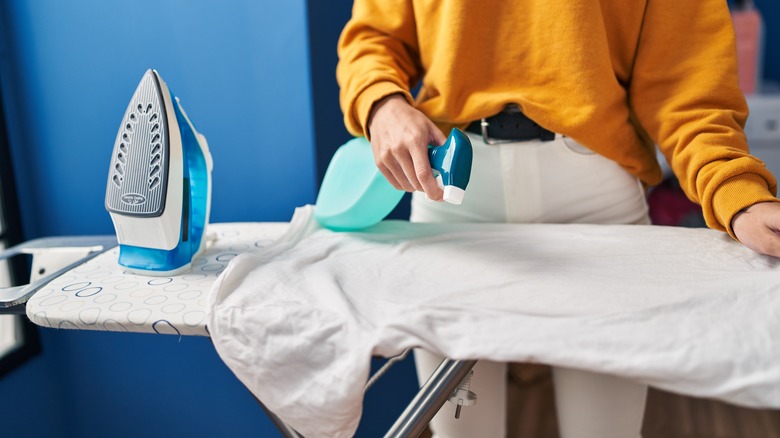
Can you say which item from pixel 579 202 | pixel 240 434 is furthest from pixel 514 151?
pixel 240 434

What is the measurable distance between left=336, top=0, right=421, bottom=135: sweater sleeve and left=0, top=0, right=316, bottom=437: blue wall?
148mm

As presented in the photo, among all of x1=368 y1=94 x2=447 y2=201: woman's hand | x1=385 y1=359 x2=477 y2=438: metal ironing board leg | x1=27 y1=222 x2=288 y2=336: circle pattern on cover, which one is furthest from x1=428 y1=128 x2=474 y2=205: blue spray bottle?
x1=27 y1=222 x2=288 y2=336: circle pattern on cover

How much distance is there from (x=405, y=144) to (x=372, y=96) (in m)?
0.14

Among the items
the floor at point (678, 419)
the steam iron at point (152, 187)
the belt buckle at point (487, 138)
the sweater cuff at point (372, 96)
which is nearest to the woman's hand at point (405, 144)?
the sweater cuff at point (372, 96)

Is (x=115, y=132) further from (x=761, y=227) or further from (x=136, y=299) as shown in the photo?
(x=761, y=227)

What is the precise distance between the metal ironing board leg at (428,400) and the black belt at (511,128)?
37 cm

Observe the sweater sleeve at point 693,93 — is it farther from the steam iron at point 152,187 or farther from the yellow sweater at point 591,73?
the steam iron at point 152,187

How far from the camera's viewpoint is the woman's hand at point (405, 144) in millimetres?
692

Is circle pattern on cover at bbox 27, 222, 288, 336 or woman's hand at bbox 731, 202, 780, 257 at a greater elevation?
woman's hand at bbox 731, 202, 780, 257

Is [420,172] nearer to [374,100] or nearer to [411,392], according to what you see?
[374,100]

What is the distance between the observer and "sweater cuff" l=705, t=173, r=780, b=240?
0.69 metres

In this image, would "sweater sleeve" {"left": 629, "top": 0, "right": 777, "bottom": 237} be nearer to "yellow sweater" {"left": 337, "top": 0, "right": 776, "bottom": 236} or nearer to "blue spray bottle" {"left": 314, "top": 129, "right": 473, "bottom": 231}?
"yellow sweater" {"left": 337, "top": 0, "right": 776, "bottom": 236}

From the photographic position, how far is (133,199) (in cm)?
78

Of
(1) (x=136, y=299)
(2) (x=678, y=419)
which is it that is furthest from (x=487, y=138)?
(2) (x=678, y=419)
